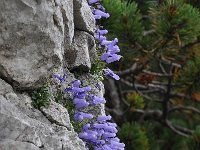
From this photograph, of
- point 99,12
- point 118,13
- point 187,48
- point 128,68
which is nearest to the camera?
point 99,12

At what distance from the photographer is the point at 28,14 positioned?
266 cm

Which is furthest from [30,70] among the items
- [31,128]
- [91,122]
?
[91,122]

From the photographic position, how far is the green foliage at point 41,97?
288 cm

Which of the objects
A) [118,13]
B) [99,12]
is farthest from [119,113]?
[99,12]

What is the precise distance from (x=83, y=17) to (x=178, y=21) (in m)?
1.37

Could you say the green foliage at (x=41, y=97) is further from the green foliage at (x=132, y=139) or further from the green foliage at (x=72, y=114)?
the green foliage at (x=132, y=139)

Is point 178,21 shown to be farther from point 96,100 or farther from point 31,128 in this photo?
point 31,128

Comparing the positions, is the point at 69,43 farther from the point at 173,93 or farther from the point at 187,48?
the point at 173,93

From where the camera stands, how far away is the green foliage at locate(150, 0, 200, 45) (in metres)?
4.55

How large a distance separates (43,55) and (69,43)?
1.39 feet

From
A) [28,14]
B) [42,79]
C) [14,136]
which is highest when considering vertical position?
[28,14]

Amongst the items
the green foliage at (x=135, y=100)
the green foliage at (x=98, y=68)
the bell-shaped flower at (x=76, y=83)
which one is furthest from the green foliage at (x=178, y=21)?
the bell-shaped flower at (x=76, y=83)

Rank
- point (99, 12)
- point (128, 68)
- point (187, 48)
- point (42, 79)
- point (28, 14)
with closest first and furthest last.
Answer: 1. point (28, 14)
2. point (42, 79)
3. point (99, 12)
4. point (187, 48)
5. point (128, 68)

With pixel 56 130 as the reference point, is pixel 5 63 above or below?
above
